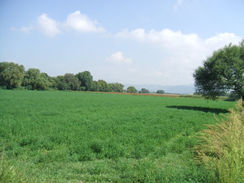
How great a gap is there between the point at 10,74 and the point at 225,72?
87836 mm

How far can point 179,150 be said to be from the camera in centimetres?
637

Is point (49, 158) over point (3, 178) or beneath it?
beneath

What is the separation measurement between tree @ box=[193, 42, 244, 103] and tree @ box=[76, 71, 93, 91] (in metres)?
112

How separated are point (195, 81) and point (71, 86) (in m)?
107

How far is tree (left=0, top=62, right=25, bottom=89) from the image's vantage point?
7531cm

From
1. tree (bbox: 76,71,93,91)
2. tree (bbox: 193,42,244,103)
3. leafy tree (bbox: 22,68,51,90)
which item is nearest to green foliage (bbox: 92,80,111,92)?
tree (bbox: 76,71,93,91)

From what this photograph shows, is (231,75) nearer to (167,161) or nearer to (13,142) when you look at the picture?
(167,161)

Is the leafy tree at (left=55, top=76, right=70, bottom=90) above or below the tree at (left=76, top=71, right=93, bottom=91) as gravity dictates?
below

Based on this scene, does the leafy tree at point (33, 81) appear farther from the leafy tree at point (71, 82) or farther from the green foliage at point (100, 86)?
the green foliage at point (100, 86)

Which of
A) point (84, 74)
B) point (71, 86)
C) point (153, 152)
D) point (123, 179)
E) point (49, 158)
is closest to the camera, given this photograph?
point (123, 179)

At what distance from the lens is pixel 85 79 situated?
427 feet

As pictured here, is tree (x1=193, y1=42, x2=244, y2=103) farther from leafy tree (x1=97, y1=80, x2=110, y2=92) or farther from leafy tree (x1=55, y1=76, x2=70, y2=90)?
leafy tree (x1=97, y1=80, x2=110, y2=92)

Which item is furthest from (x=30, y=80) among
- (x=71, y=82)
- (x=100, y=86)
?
(x=100, y=86)

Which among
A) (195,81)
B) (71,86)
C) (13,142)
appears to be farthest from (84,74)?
(13,142)
